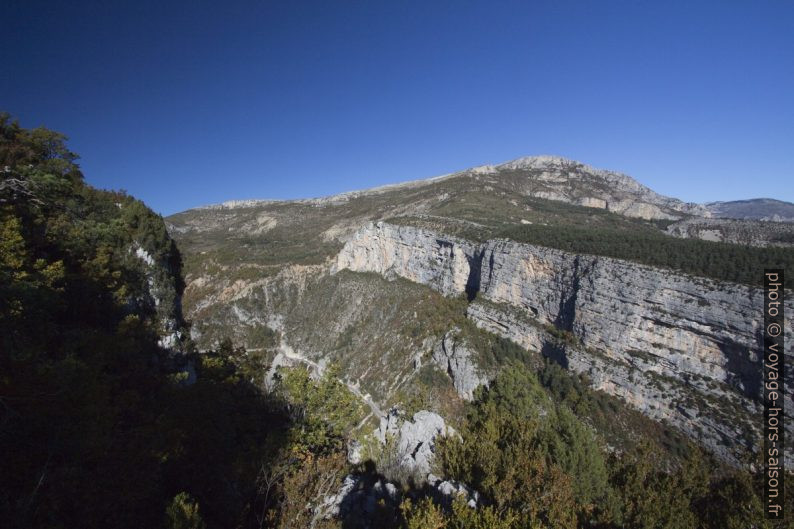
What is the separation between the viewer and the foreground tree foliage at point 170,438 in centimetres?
922

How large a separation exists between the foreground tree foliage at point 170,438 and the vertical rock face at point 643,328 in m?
27.3

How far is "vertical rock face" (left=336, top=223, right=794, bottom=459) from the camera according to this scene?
3959 centimetres

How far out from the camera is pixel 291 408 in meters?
21.8

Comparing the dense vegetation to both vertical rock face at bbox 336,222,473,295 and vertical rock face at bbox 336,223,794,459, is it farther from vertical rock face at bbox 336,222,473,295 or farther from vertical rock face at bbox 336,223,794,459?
vertical rock face at bbox 336,222,473,295

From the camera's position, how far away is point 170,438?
13.2 meters

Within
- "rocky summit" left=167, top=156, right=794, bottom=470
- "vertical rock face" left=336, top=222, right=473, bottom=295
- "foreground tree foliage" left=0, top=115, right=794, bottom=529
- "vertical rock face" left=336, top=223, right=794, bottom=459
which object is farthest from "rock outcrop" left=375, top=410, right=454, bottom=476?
"vertical rock face" left=336, top=222, right=473, bottom=295

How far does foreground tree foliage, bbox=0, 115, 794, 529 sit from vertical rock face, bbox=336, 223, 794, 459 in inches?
1073

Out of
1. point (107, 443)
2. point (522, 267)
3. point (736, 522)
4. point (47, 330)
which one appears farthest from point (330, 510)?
point (522, 267)

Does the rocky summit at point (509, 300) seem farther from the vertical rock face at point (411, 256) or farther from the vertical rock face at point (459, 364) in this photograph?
the vertical rock face at point (411, 256)

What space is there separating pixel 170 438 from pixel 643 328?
56945mm

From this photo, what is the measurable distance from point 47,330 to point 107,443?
23.6ft

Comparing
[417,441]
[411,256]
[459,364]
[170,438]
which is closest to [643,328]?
[459,364]

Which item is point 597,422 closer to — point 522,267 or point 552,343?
point 552,343

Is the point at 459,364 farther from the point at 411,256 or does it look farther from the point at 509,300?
the point at 411,256
